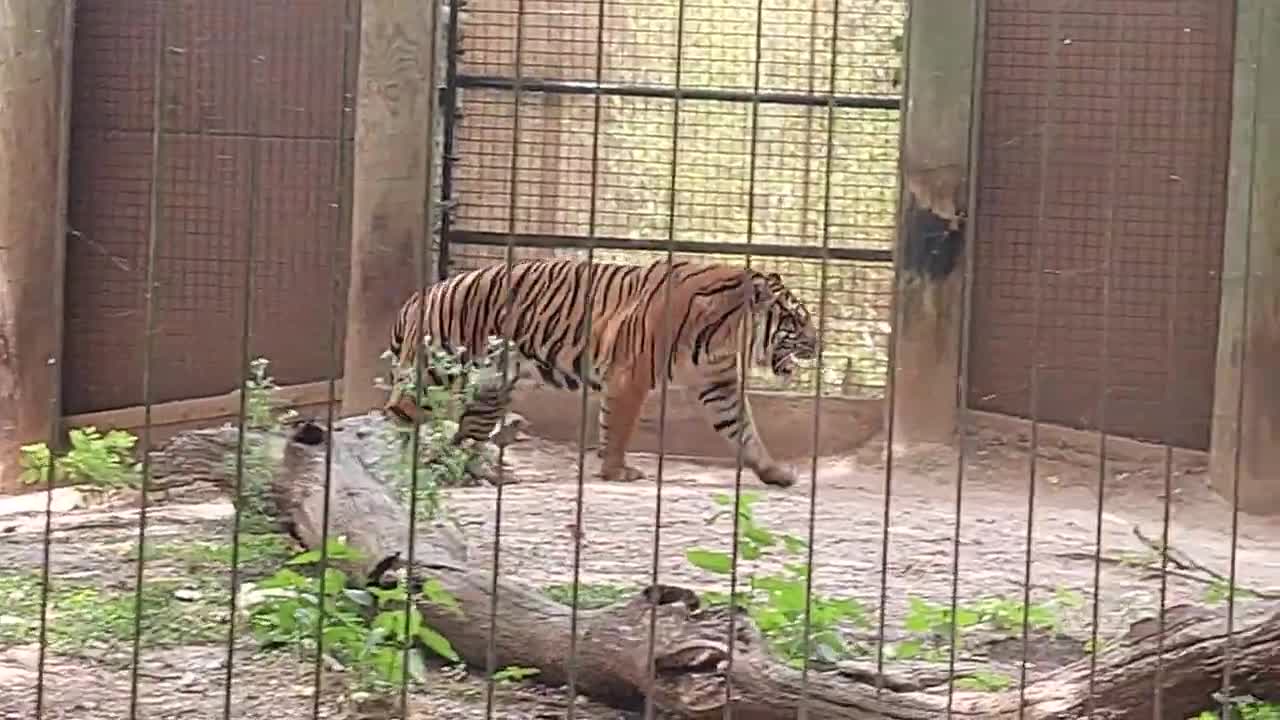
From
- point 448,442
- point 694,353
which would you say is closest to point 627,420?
point 694,353

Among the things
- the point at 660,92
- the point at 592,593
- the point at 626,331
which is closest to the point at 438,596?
the point at 592,593

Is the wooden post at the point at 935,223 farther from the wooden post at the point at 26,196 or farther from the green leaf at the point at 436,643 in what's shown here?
the green leaf at the point at 436,643

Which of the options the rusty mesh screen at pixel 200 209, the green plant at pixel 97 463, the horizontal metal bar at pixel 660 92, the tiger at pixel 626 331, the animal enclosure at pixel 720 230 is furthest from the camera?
the horizontal metal bar at pixel 660 92

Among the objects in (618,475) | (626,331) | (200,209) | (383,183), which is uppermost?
(383,183)

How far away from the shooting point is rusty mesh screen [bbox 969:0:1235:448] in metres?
7.20

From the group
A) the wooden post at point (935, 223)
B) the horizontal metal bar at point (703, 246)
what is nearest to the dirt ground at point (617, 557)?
the wooden post at point (935, 223)

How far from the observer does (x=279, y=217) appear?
736 cm

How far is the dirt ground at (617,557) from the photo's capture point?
3.22 metres

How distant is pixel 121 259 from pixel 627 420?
7.56ft

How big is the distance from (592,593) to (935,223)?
396cm

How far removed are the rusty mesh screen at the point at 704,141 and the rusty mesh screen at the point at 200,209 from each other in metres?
0.75

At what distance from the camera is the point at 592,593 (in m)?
4.00

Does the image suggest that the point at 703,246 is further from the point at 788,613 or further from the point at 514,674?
the point at 514,674

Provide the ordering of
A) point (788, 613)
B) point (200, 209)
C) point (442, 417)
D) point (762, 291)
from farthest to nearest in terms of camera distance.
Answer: point (200, 209) → point (762, 291) → point (442, 417) → point (788, 613)
